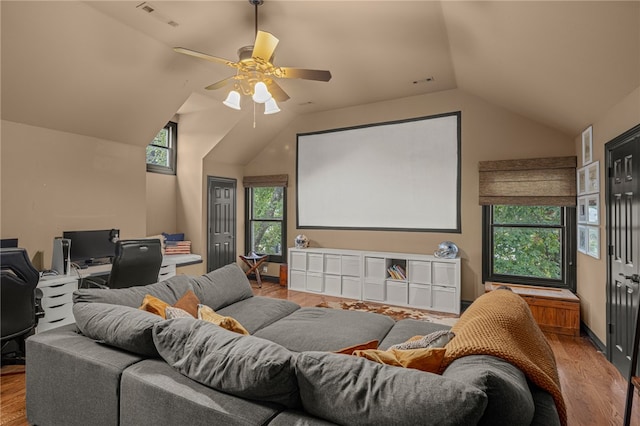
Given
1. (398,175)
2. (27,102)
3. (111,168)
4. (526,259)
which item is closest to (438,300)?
(526,259)

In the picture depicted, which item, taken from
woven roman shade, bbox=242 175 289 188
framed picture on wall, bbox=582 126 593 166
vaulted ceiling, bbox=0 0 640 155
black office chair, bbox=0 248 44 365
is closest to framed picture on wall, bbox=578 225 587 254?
framed picture on wall, bbox=582 126 593 166

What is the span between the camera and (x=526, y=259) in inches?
173

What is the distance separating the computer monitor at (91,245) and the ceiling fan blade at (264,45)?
295 centimetres

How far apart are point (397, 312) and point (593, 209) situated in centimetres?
253

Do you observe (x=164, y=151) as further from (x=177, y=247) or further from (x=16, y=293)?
(x=16, y=293)

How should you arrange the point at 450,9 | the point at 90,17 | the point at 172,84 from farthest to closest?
the point at 172,84, the point at 90,17, the point at 450,9

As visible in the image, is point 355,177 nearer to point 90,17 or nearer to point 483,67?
point 483,67

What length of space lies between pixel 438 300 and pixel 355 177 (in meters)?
2.34

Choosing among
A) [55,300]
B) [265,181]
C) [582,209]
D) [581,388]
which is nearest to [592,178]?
[582,209]

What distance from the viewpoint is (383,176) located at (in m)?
5.34

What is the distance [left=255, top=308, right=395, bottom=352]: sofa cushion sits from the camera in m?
2.22

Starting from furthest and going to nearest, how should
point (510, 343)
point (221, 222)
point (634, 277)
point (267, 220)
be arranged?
point (267, 220)
point (221, 222)
point (634, 277)
point (510, 343)

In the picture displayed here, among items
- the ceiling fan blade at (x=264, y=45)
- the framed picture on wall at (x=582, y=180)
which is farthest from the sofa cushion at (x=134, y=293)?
the framed picture on wall at (x=582, y=180)

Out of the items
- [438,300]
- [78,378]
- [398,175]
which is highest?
[398,175]
